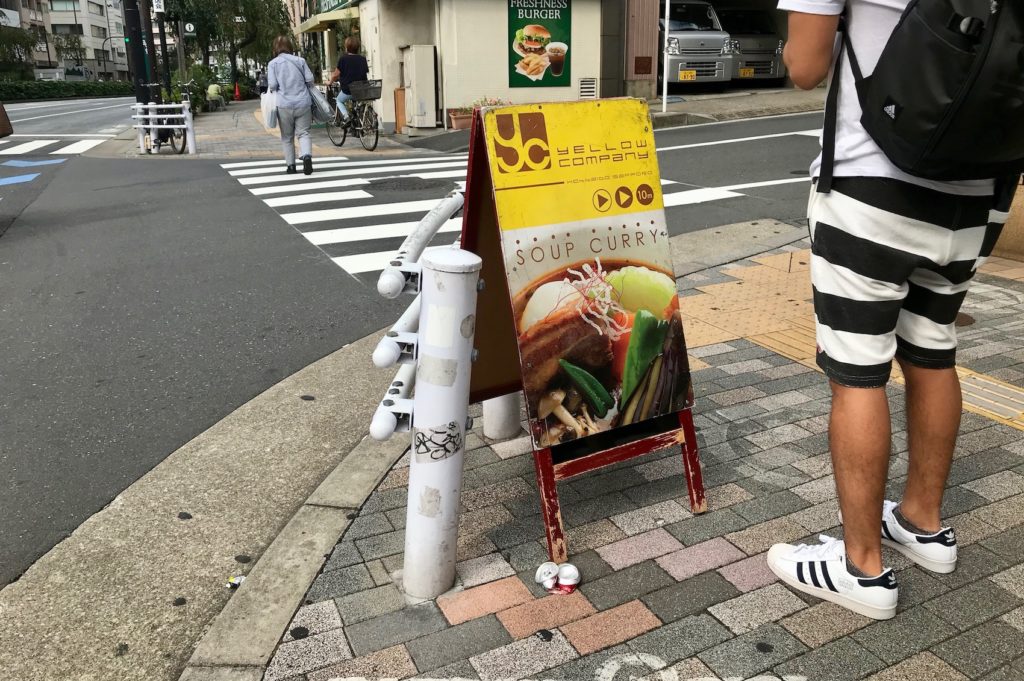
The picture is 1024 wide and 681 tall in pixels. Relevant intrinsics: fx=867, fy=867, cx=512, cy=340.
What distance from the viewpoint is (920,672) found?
7.35 ft

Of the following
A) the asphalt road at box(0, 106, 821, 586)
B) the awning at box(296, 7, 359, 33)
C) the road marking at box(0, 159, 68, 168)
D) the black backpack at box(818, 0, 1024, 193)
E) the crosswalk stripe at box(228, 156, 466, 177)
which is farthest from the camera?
the awning at box(296, 7, 359, 33)

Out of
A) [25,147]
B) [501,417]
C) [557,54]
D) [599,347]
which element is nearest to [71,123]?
[25,147]

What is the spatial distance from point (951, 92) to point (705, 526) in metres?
1.62

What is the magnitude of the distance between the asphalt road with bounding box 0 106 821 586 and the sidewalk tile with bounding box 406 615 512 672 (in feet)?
4.99

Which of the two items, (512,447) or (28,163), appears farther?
(28,163)

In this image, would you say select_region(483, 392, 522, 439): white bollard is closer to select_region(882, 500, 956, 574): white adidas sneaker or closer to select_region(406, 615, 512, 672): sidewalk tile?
select_region(406, 615, 512, 672): sidewalk tile

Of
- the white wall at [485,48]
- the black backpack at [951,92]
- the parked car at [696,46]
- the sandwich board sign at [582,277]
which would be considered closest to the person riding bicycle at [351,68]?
the white wall at [485,48]

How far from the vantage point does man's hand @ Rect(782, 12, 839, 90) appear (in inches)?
85.9

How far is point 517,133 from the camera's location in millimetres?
2691

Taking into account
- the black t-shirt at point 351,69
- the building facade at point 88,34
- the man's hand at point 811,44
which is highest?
the building facade at point 88,34

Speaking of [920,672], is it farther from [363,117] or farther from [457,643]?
[363,117]

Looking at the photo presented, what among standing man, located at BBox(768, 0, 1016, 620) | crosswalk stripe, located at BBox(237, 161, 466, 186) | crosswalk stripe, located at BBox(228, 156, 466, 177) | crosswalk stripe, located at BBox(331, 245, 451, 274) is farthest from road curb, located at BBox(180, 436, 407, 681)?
crosswalk stripe, located at BBox(228, 156, 466, 177)

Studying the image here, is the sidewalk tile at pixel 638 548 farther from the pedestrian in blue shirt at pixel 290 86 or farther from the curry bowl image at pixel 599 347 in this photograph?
the pedestrian in blue shirt at pixel 290 86

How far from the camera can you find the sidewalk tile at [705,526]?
2920mm
